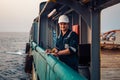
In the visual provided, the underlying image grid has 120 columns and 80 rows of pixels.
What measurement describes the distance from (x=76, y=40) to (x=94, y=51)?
2.81ft

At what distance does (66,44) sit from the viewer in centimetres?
534

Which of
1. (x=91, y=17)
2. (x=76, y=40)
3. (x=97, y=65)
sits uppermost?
(x=91, y=17)

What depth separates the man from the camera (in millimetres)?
5281

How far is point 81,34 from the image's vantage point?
8.29 meters

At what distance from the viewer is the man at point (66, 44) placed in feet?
17.3

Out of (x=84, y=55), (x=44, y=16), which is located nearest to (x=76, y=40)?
(x=84, y=55)

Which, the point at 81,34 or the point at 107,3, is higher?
the point at 107,3

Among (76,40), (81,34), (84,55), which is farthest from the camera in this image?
(81,34)

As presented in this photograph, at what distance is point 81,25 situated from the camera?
8398 millimetres

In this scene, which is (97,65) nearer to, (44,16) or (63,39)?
(63,39)

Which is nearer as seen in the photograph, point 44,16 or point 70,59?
point 70,59

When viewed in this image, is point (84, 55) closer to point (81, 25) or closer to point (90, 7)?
point (90, 7)

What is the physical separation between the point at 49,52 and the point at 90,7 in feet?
4.51

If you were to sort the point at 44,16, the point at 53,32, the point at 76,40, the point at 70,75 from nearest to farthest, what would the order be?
the point at 70,75, the point at 76,40, the point at 44,16, the point at 53,32
